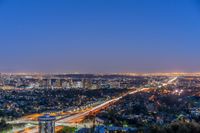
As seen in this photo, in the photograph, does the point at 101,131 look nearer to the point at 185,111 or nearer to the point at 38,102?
the point at 185,111

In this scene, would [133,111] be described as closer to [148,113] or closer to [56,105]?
[148,113]

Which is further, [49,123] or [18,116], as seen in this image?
[18,116]

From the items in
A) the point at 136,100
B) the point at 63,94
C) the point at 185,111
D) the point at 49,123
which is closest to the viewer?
the point at 49,123

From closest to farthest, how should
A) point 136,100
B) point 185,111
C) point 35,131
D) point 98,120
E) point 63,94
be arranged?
1. point 35,131
2. point 98,120
3. point 185,111
4. point 136,100
5. point 63,94

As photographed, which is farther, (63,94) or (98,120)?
(63,94)

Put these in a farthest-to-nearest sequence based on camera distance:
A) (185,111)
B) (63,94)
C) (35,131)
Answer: (63,94), (185,111), (35,131)

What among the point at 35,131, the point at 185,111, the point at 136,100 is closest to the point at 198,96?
the point at 136,100

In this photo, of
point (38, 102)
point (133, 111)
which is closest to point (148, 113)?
point (133, 111)

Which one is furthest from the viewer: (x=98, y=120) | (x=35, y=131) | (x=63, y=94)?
(x=63, y=94)

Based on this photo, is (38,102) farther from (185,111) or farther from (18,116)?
(185,111)
